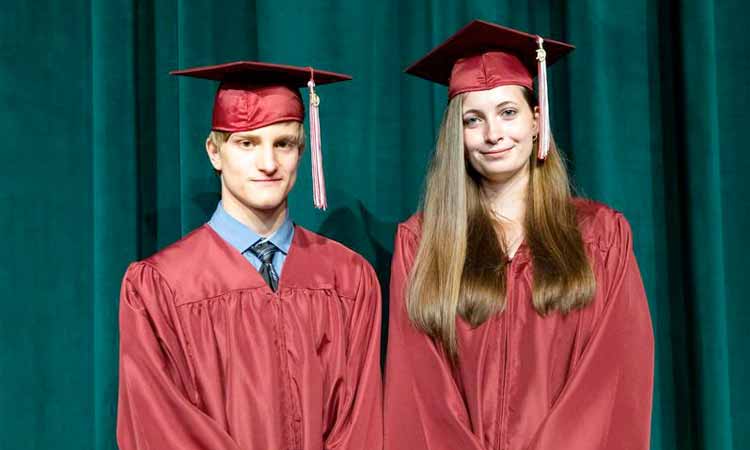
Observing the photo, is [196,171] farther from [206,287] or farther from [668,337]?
[668,337]

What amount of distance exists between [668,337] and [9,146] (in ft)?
6.87

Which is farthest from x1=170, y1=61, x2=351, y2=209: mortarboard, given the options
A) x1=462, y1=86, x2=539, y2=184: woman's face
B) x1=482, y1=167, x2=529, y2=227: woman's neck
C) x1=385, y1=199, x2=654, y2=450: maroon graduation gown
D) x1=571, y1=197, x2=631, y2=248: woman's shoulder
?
x1=571, y1=197, x2=631, y2=248: woman's shoulder

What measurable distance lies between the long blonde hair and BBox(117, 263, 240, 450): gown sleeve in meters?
0.55

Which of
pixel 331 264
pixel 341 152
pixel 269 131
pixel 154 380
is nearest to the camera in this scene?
pixel 154 380

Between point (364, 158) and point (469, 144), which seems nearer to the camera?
point (469, 144)

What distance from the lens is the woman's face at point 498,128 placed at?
2.03m

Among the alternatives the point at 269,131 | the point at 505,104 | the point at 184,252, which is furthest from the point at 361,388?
the point at 505,104

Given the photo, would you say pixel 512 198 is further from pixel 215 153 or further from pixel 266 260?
pixel 215 153

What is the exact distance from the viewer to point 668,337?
8.92 feet

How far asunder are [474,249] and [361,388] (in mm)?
436

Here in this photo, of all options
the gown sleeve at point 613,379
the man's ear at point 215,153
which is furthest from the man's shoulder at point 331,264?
the gown sleeve at point 613,379

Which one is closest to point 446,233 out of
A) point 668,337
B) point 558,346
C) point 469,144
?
point 469,144

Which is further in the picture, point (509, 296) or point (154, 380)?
Result: point (509, 296)

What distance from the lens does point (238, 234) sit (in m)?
2.06
